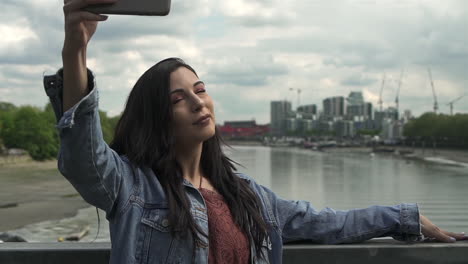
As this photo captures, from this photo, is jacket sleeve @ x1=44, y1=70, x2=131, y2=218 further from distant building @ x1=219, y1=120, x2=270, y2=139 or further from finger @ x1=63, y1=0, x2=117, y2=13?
distant building @ x1=219, y1=120, x2=270, y2=139

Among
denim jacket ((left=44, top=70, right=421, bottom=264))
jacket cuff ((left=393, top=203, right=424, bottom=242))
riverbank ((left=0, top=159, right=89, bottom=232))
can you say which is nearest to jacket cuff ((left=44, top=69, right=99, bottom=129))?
denim jacket ((left=44, top=70, right=421, bottom=264))

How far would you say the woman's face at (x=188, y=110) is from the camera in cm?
220

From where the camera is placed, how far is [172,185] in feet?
6.89

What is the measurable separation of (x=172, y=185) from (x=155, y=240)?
23cm

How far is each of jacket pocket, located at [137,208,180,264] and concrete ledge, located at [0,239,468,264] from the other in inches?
22.9

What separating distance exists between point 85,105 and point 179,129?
511 mm

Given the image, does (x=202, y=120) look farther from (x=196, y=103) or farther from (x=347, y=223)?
(x=347, y=223)

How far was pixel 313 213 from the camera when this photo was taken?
2.58 meters

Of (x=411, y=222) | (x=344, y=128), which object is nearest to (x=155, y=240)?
(x=411, y=222)

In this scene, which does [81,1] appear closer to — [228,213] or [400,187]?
[228,213]

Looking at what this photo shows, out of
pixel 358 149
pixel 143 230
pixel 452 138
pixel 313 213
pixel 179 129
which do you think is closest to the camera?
pixel 143 230

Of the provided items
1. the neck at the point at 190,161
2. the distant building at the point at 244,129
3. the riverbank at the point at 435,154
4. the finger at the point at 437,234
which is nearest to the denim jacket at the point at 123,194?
the neck at the point at 190,161

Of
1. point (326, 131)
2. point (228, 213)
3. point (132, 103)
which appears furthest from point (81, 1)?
point (326, 131)

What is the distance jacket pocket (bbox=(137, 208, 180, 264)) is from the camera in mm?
1951
